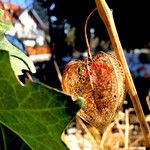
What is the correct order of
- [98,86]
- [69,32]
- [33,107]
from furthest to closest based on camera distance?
[69,32] < [98,86] < [33,107]

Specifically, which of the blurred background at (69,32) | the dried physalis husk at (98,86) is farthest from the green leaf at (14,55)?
the blurred background at (69,32)

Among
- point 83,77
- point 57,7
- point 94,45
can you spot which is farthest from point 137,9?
point 83,77

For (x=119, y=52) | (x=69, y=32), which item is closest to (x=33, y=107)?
(x=119, y=52)

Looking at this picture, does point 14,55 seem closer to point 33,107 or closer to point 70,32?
point 33,107

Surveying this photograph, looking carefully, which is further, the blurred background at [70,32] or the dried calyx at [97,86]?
the blurred background at [70,32]

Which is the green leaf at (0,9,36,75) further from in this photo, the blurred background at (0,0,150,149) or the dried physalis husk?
the blurred background at (0,0,150,149)

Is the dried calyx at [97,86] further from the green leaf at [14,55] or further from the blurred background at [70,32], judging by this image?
the blurred background at [70,32]

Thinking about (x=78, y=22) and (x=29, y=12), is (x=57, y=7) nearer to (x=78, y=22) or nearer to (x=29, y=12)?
(x=29, y=12)
